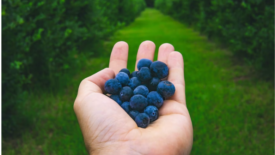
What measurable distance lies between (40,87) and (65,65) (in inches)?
20.8

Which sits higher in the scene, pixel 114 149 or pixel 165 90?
pixel 165 90

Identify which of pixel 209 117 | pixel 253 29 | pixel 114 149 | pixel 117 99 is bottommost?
pixel 209 117

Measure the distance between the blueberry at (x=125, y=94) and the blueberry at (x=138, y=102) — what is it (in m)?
0.09

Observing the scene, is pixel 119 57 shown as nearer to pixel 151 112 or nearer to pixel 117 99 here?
pixel 117 99

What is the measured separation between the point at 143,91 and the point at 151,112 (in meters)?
0.20

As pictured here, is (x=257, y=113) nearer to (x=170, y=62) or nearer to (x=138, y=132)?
(x=170, y=62)

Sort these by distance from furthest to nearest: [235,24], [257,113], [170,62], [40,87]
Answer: [235,24] → [40,87] → [257,113] → [170,62]

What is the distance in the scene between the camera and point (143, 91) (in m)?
1.70

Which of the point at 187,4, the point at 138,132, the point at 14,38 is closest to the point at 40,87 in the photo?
the point at 14,38

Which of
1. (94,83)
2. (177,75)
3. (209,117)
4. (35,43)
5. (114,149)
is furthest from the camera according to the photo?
(35,43)

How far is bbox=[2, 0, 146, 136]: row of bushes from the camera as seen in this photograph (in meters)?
2.72

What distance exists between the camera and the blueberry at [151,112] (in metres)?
1.56

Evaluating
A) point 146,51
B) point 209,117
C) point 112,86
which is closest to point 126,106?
point 112,86

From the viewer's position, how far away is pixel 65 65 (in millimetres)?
3932
